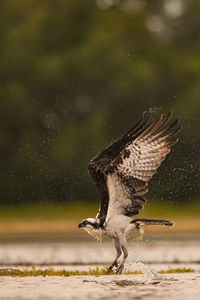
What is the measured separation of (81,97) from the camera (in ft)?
104

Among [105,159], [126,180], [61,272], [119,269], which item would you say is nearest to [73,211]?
[61,272]

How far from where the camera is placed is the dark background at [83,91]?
29.9 meters

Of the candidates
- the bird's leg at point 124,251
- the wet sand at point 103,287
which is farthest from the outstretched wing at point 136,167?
the wet sand at point 103,287

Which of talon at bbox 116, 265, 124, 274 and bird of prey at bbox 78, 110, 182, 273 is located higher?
bird of prey at bbox 78, 110, 182, 273

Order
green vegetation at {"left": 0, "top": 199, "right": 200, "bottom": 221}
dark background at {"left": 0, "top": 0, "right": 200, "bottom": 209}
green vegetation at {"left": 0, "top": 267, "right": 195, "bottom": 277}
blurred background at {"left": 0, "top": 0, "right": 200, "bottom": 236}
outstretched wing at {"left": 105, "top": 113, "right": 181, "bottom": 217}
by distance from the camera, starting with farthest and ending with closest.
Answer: dark background at {"left": 0, "top": 0, "right": 200, "bottom": 209}, blurred background at {"left": 0, "top": 0, "right": 200, "bottom": 236}, green vegetation at {"left": 0, "top": 199, "right": 200, "bottom": 221}, green vegetation at {"left": 0, "top": 267, "right": 195, "bottom": 277}, outstretched wing at {"left": 105, "top": 113, "right": 181, "bottom": 217}

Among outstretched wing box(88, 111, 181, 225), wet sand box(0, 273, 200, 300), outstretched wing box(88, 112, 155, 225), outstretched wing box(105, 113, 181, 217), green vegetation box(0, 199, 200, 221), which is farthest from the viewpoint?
green vegetation box(0, 199, 200, 221)

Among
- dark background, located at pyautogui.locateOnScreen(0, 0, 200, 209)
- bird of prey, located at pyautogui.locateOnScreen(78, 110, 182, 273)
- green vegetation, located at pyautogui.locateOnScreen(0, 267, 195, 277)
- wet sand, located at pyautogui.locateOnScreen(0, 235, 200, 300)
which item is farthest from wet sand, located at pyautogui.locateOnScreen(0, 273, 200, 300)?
dark background, located at pyautogui.locateOnScreen(0, 0, 200, 209)

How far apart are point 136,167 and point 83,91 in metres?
18.6

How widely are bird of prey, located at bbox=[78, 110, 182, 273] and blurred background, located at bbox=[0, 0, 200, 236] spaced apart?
14.3 m

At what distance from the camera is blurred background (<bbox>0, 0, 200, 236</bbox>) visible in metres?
29.5

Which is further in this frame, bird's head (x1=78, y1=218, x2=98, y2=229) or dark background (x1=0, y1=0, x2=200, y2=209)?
dark background (x1=0, y1=0, x2=200, y2=209)

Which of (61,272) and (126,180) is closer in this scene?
(126,180)

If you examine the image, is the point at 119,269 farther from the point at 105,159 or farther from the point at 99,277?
the point at 105,159

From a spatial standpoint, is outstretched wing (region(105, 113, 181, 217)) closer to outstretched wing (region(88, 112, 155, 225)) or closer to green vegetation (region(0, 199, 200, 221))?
outstretched wing (region(88, 112, 155, 225))
